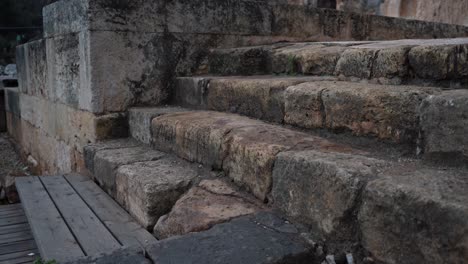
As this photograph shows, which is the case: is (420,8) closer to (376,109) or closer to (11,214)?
(376,109)

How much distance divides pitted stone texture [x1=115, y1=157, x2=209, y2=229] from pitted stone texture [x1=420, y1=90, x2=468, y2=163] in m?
1.19

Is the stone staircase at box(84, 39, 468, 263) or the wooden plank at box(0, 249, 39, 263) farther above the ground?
the stone staircase at box(84, 39, 468, 263)

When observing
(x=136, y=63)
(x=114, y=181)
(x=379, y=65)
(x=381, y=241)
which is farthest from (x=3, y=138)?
(x=381, y=241)

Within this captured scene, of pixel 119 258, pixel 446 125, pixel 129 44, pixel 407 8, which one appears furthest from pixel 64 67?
pixel 407 8

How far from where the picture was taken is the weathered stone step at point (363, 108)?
5.17 ft

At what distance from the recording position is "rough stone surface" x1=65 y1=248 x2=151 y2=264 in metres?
1.56

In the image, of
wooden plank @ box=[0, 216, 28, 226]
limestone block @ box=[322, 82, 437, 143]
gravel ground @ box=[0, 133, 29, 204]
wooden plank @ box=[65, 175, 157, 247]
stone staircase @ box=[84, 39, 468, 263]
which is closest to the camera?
stone staircase @ box=[84, 39, 468, 263]

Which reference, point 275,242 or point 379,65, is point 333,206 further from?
point 379,65

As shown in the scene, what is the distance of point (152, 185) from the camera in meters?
2.29

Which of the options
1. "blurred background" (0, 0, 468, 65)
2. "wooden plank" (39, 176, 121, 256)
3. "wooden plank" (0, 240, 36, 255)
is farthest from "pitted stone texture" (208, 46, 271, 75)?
"blurred background" (0, 0, 468, 65)

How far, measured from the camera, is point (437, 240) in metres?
1.25

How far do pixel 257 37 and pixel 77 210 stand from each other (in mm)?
2398

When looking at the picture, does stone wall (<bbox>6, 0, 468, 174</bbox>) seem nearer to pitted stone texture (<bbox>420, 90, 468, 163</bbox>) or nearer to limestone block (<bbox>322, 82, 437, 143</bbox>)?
limestone block (<bbox>322, 82, 437, 143</bbox>)

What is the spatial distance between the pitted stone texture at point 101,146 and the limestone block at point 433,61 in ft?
6.65
